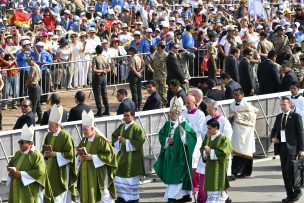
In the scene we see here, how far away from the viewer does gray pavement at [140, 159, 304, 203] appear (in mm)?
18969

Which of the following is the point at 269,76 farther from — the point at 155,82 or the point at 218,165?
the point at 218,165

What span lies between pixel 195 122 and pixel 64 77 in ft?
24.3

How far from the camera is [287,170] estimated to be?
18.4 meters

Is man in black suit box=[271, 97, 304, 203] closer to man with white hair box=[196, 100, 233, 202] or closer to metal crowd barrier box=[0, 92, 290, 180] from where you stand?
man with white hair box=[196, 100, 233, 202]

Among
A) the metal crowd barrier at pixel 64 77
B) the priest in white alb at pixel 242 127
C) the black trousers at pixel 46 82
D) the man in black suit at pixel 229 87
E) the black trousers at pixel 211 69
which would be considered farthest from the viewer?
the black trousers at pixel 211 69

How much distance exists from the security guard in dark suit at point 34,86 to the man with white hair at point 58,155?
6169 mm

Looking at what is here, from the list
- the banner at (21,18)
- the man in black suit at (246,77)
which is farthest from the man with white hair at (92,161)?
the banner at (21,18)

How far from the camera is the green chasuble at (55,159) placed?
58.1 feet

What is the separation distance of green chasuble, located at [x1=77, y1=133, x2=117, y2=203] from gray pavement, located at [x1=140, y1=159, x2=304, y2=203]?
1.55 m

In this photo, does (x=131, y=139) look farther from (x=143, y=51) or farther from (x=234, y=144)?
(x=143, y=51)

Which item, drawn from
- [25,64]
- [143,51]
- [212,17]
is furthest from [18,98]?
[212,17]

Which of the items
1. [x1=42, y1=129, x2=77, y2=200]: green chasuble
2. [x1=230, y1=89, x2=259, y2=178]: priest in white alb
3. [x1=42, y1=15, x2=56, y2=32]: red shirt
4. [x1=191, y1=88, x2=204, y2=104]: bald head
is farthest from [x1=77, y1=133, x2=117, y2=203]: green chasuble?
[x1=42, y1=15, x2=56, y2=32]: red shirt

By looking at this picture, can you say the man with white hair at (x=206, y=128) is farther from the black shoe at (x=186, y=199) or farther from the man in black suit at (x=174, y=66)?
the man in black suit at (x=174, y=66)

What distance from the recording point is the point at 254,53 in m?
25.6
